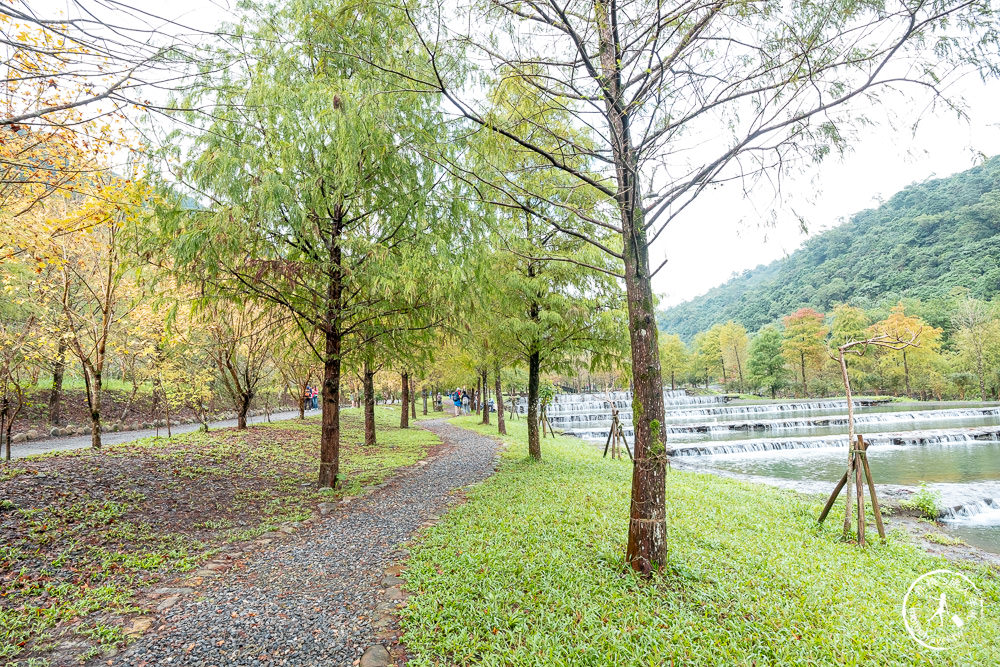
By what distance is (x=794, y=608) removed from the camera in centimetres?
331

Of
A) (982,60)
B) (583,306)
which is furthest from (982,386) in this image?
(982,60)

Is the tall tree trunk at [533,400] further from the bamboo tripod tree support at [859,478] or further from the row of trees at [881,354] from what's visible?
the row of trees at [881,354]

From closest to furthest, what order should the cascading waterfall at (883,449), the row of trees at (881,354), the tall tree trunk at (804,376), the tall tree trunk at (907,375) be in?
the cascading waterfall at (883,449) < the row of trees at (881,354) < the tall tree trunk at (907,375) < the tall tree trunk at (804,376)

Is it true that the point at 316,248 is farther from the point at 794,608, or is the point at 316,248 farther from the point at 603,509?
the point at 794,608

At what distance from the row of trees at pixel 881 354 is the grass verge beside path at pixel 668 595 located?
2511cm

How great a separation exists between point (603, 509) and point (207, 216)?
6.41 m

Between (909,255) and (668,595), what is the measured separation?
7257 centimetres

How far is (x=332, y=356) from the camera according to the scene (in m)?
6.72

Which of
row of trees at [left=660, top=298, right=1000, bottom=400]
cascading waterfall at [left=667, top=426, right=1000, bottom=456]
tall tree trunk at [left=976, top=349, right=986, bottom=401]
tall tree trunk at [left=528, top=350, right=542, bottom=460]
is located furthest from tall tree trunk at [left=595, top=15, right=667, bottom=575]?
tall tree trunk at [left=976, top=349, right=986, bottom=401]

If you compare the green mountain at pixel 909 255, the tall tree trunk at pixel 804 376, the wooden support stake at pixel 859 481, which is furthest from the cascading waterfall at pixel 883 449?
the green mountain at pixel 909 255

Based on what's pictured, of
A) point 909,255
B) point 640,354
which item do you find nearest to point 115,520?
point 640,354

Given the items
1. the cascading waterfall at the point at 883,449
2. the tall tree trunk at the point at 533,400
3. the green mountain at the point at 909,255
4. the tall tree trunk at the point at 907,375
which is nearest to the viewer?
the cascading waterfall at the point at 883,449

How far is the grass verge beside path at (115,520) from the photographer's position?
10.7 ft

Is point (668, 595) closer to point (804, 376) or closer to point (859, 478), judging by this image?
point (859, 478)
